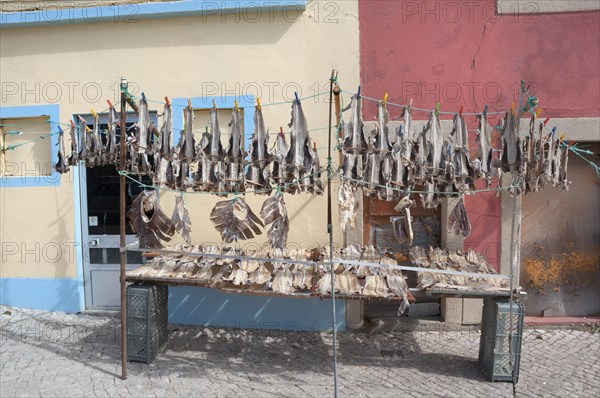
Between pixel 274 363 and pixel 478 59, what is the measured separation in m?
4.62

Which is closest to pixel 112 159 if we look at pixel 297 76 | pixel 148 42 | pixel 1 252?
pixel 148 42

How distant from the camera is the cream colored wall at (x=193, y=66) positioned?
19.3 feet

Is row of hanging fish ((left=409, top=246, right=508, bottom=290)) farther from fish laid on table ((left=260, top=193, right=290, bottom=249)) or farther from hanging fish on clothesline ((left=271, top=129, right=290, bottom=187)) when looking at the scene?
hanging fish on clothesline ((left=271, top=129, right=290, bottom=187))

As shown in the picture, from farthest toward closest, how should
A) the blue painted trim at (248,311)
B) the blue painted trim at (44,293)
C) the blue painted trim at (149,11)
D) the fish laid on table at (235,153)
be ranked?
the blue painted trim at (44,293) → the blue painted trim at (248,311) → the blue painted trim at (149,11) → the fish laid on table at (235,153)

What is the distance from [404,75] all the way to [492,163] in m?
2.05

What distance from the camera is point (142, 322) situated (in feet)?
16.0

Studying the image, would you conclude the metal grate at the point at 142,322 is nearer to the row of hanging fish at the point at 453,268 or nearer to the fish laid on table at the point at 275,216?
the fish laid on table at the point at 275,216

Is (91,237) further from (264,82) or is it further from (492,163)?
(492,163)

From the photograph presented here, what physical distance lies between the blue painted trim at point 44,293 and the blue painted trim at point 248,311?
1.46 meters

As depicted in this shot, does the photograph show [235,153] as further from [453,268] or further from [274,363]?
[453,268]

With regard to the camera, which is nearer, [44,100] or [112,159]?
[112,159]

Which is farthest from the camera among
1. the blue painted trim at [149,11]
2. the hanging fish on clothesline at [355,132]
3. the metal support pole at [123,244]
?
the blue painted trim at [149,11]

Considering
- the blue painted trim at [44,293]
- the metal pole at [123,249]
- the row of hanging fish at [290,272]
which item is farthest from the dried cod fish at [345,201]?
the blue painted trim at [44,293]

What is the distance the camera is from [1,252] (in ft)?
21.3
